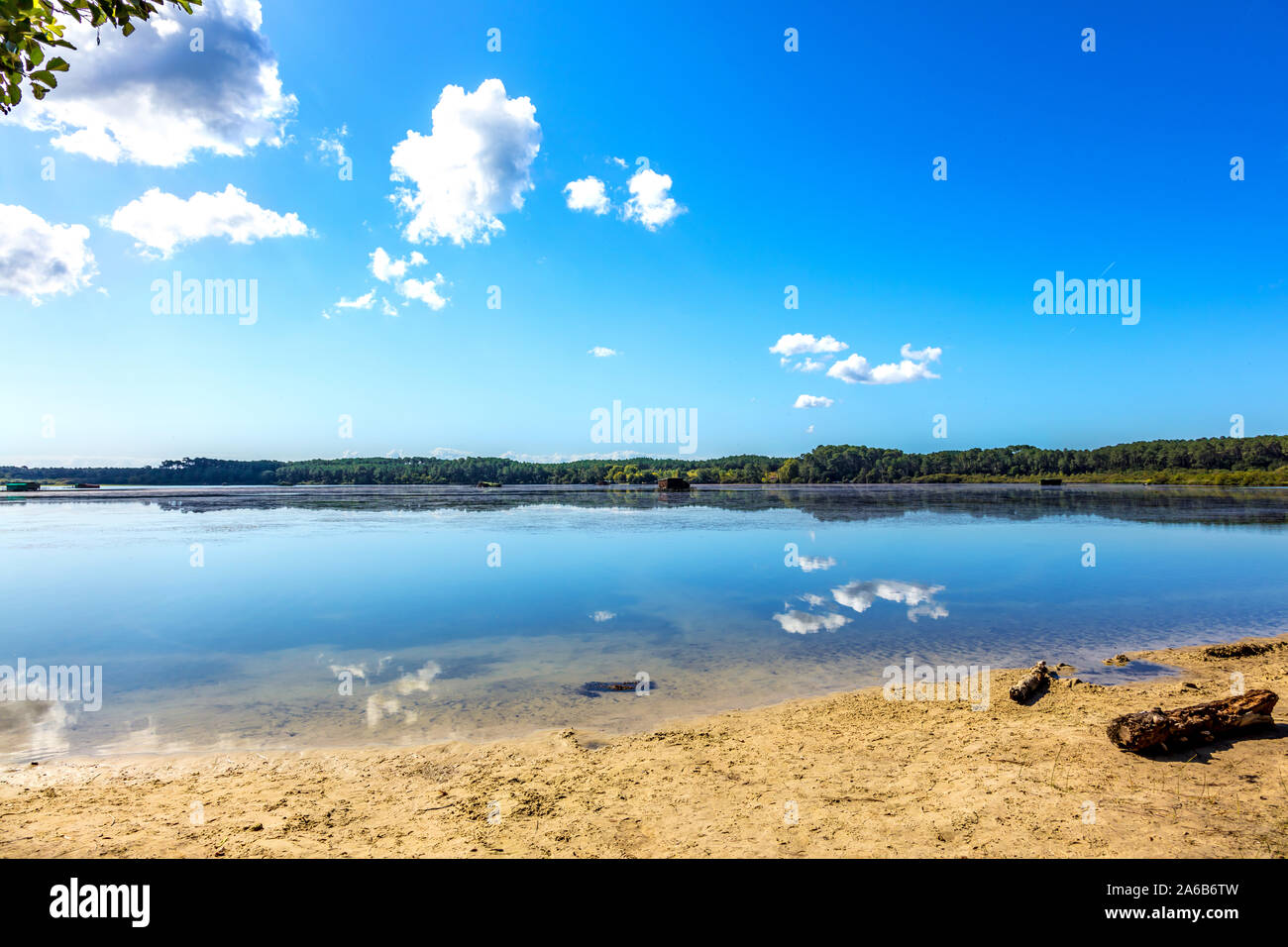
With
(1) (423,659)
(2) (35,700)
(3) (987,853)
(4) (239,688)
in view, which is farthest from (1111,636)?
(2) (35,700)

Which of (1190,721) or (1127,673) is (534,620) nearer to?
(1127,673)

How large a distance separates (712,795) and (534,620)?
422 inches

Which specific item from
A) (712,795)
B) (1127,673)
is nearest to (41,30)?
(712,795)

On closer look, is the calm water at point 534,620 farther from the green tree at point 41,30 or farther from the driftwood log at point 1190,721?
the green tree at point 41,30

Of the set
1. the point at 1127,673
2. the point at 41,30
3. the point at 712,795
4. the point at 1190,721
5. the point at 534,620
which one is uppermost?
the point at 41,30

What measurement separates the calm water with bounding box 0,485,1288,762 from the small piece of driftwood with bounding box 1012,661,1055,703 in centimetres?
176

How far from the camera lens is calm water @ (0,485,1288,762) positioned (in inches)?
407

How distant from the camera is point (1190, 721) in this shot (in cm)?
735

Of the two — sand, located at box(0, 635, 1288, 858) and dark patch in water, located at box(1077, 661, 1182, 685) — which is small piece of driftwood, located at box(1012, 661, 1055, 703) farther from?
dark patch in water, located at box(1077, 661, 1182, 685)

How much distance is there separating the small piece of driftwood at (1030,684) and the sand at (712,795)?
0.48 metres

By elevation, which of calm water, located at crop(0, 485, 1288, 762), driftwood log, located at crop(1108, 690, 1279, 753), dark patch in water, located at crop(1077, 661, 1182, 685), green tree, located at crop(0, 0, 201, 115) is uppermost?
green tree, located at crop(0, 0, 201, 115)

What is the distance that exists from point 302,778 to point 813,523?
42355 mm

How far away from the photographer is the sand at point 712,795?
566 centimetres

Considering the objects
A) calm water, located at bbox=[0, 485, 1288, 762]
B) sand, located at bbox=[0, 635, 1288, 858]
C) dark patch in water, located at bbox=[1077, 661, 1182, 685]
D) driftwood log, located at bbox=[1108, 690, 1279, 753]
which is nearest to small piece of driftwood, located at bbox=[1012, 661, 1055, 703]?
sand, located at bbox=[0, 635, 1288, 858]
